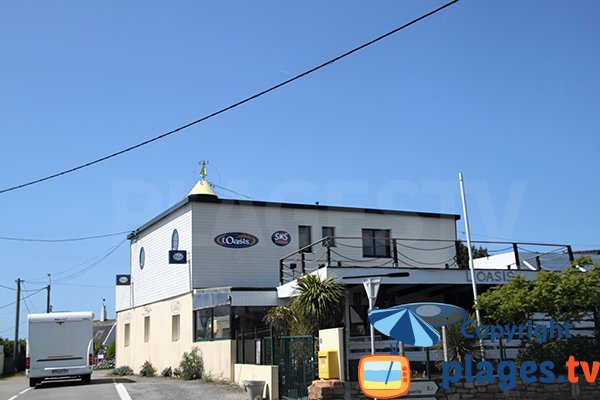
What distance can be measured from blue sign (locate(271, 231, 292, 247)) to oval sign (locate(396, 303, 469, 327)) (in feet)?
43.1

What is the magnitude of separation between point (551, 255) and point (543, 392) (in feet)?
37.6

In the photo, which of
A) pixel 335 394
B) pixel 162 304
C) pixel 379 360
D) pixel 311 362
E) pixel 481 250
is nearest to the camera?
pixel 379 360

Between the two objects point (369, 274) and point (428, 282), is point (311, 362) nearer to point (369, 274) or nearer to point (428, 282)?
point (369, 274)

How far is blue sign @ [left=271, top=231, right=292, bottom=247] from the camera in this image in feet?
89.6

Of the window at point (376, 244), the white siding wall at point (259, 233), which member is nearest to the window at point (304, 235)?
the white siding wall at point (259, 233)

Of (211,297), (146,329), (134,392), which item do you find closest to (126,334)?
(146,329)

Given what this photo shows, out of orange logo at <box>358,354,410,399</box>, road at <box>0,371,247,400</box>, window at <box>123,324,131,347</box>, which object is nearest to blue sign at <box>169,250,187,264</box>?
road at <box>0,371,247,400</box>

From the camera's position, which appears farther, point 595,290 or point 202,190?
point 202,190

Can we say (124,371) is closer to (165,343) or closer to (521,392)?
(165,343)

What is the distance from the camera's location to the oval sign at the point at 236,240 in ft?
86.8

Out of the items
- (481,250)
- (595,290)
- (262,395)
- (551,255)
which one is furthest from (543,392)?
(481,250)

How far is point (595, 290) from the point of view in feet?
53.2

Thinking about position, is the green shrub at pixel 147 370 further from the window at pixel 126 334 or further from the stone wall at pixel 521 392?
the stone wall at pixel 521 392

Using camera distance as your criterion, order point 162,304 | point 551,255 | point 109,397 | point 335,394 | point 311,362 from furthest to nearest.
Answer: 1. point 162,304
2. point 551,255
3. point 109,397
4. point 311,362
5. point 335,394
